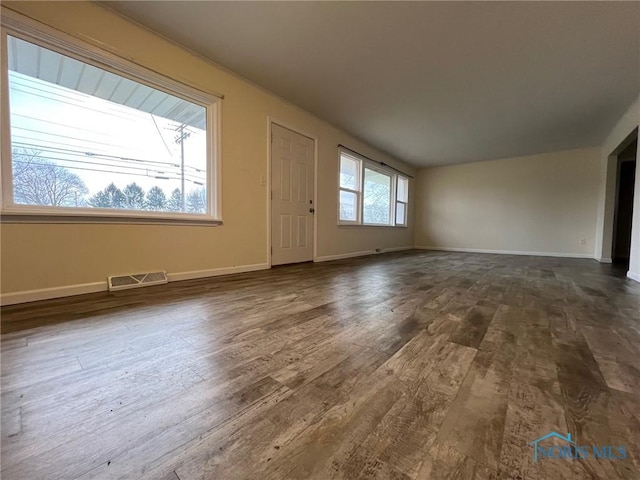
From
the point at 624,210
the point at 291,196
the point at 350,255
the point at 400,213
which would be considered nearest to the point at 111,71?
the point at 291,196

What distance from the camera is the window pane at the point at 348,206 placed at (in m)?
5.09

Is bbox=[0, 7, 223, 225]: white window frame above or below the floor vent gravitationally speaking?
above

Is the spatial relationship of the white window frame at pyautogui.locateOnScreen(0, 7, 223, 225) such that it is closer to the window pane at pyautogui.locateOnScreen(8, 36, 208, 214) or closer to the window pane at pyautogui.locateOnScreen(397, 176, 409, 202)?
the window pane at pyautogui.locateOnScreen(8, 36, 208, 214)

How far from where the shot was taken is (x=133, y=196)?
2463mm

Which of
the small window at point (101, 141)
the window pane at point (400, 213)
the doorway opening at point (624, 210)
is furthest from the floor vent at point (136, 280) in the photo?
the doorway opening at point (624, 210)

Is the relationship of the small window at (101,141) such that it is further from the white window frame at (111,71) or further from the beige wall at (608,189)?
the beige wall at (608,189)

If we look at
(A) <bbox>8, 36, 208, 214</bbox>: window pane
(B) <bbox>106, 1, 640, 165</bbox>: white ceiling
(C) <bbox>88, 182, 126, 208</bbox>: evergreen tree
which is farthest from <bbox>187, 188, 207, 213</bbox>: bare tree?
(B) <bbox>106, 1, 640, 165</bbox>: white ceiling

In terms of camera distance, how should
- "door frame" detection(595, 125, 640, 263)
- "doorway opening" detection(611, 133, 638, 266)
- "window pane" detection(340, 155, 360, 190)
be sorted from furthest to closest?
"doorway opening" detection(611, 133, 638, 266) < "window pane" detection(340, 155, 360, 190) < "door frame" detection(595, 125, 640, 263)

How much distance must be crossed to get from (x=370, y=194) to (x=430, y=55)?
132 inches

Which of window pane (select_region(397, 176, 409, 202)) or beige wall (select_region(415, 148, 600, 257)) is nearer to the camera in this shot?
beige wall (select_region(415, 148, 600, 257))

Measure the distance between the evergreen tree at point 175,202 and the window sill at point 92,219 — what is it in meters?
0.14

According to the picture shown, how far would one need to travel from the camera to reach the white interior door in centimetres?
371

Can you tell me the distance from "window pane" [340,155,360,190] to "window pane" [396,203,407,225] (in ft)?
6.61

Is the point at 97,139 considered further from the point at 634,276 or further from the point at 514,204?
the point at 514,204
